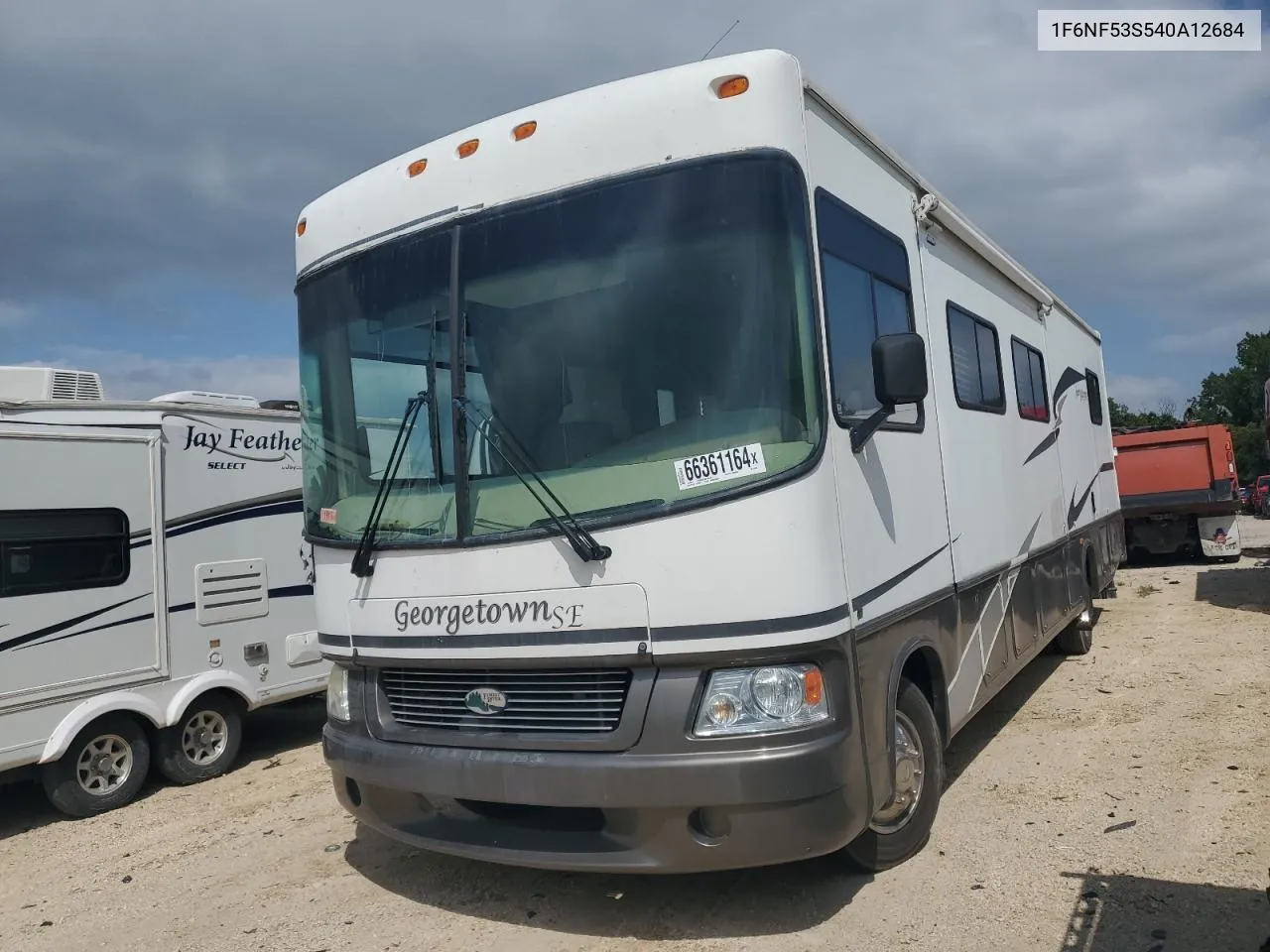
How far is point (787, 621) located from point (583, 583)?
73cm

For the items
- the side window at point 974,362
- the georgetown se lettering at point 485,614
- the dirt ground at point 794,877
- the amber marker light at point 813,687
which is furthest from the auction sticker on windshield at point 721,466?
the side window at point 974,362

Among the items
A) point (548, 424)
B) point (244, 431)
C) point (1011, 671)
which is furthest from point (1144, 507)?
point (548, 424)

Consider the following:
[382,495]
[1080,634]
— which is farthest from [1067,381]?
[382,495]

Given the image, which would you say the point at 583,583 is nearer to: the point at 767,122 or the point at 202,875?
the point at 767,122

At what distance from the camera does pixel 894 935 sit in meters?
3.73

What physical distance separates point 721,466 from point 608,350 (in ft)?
2.04

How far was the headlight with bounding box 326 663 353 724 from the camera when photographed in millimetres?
4399

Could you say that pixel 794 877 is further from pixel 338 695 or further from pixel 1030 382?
pixel 1030 382

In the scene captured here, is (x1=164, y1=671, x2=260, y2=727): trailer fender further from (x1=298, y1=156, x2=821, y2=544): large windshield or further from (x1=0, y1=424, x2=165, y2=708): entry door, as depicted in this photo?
(x1=298, y1=156, x2=821, y2=544): large windshield

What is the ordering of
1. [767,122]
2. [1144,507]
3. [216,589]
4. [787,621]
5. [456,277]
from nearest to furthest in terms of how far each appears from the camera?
[787,621], [767,122], [456,277], [216,589], [1144,507]

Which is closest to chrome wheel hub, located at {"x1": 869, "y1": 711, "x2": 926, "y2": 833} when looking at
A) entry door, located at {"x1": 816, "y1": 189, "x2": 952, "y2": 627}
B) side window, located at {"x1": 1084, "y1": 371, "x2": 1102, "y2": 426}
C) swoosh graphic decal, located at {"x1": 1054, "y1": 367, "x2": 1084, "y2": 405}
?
entry door, located at {"x1": 816, "y1": 189, "x2": 952, "y2": 627}

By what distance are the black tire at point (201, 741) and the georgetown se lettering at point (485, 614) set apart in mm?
3700

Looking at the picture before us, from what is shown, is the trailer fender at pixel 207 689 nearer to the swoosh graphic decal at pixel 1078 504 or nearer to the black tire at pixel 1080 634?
the swoosh graphic decal at pixel 1078 504

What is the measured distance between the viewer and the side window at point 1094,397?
9906 millimetres
